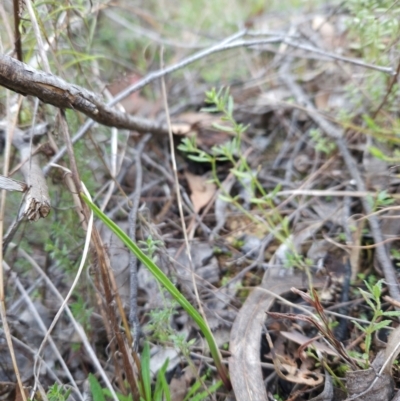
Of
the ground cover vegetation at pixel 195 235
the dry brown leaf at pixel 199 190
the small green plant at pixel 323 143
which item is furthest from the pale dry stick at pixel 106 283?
the small green plant at pixel 323 143

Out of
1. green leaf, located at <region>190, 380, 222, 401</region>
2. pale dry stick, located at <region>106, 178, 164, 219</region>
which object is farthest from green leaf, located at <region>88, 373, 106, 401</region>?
pale dry stick, located at <region>106, 178, 164, 219</region>

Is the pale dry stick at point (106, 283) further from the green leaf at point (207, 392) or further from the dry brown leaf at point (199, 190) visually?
the dry brown leaf at point (199, 190)

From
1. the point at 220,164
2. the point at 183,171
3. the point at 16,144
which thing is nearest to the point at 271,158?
the point at 220,164

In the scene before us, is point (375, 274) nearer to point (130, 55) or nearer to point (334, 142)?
point (334, 142)

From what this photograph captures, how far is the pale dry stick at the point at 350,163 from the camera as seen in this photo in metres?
1.15

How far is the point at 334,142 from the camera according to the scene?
164 centimetres

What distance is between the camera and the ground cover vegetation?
1056 mm

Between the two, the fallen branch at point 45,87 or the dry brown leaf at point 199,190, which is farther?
the dry brown leaf at point 199,190

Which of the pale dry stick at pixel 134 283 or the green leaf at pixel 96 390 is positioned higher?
the pale dry stick at pixel 134 283

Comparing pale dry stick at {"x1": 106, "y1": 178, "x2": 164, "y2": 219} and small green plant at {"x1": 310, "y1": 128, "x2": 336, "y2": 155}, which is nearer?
pale dry stick at {"x1": 106, "y1": 178, "x2": 164, "y2": 219}

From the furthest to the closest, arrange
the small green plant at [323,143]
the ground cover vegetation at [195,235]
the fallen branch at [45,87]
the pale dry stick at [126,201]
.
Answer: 1. the small green plant at [323,143]
2. the pale dry stick at [126,201]
3. the ground cover vegetation at [195,235]
4. the fallen branch at [45,87]

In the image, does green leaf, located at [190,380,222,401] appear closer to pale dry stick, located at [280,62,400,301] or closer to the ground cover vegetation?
the ground cover vegetation

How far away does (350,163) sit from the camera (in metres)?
1.52

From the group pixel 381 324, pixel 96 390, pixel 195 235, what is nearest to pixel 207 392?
pixel 96 390
